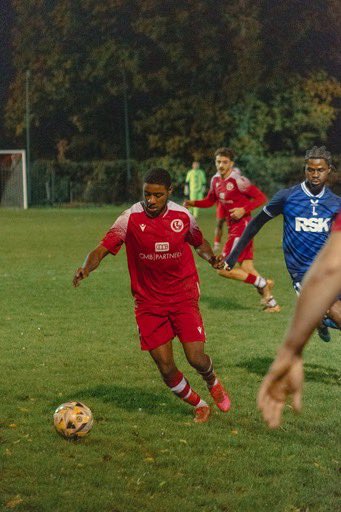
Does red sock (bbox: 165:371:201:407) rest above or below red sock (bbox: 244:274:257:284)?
above

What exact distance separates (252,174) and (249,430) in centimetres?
4077

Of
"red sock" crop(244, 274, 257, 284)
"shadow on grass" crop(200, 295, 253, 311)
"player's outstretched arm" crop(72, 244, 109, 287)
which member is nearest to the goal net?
"shadow on grass" crop(200, 295, 253, 311)

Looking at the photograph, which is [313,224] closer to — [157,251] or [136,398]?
[157,251]

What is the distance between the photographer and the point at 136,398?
7801 mm

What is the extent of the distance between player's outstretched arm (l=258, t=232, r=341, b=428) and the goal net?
40731mm

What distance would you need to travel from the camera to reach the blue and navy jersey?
27.4 feet

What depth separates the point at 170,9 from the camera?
50.9 metres

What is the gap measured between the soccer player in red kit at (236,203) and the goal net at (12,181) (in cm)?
2927

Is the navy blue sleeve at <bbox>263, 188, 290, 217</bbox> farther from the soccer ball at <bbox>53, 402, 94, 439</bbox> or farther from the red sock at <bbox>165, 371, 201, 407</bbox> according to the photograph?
the soccer ball at <bbox>53, 402, 94, 439</bbox>

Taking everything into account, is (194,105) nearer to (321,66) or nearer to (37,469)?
(321,66)

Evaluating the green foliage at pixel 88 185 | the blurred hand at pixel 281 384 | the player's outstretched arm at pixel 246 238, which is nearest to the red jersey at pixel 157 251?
the player's outstretched arm at pixel 246 238

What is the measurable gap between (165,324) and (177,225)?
698 millimetres

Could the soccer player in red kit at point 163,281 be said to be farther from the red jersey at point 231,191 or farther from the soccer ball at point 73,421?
the red jersey at point 231,191

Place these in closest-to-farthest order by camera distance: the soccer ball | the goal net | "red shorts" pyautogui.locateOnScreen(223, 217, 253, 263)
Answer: the soccer ball
"red shorts" pyautogui.locateOnScreen(223, 217, 253, 263)
the goal net
